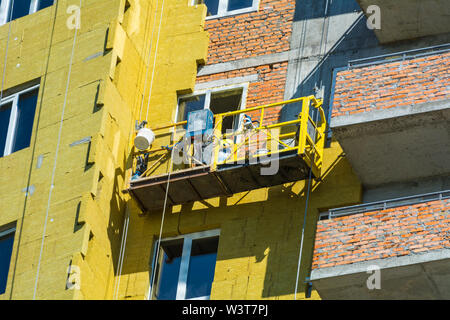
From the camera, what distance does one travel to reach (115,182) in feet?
88.8

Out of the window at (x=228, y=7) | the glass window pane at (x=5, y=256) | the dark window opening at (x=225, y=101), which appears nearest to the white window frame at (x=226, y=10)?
the window at (x=228, y=7)

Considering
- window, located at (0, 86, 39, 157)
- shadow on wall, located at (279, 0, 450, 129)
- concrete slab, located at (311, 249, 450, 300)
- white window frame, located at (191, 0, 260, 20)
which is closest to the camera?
concrete slab, located at (311, 249, 450, 300)

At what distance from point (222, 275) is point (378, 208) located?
3.58 metres

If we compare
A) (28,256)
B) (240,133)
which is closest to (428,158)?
(240,133)

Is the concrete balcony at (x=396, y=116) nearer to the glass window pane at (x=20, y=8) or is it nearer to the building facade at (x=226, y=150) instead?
the building facade at (x=226, y=150)

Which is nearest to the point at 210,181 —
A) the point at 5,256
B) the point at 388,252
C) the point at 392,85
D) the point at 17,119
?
the point at 392,85

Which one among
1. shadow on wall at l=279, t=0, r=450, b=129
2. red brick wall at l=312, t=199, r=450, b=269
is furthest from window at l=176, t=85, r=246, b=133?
red brick wall at l=312, t=199, r=450, b=269

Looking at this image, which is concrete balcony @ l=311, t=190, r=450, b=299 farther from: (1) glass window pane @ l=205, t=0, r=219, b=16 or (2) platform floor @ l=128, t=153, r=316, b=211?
(1) glass window pane @ l=205, t=0, r=219, b=16

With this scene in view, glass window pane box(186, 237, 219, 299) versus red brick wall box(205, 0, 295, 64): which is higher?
red brick wall box(205, 0, 295, 64)

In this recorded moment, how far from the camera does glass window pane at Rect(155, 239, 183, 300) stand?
85.8 feet

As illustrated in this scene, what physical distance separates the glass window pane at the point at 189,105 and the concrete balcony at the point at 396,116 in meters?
3.98

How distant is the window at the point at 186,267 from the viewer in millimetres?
25891

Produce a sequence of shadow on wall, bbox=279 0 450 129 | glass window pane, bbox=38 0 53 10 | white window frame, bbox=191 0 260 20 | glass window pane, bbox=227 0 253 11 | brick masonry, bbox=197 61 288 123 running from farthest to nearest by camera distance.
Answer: glass window pane, bbox=38 0 53 10 < glass window pane, bbox=227 0 253 11 < white window frame, bbox=191 0 260 20 < brick masonry, bbox=197 61 288 123 < shadow on wall, bbox=279 0 450 129

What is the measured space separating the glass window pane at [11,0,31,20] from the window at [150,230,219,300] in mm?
6927
